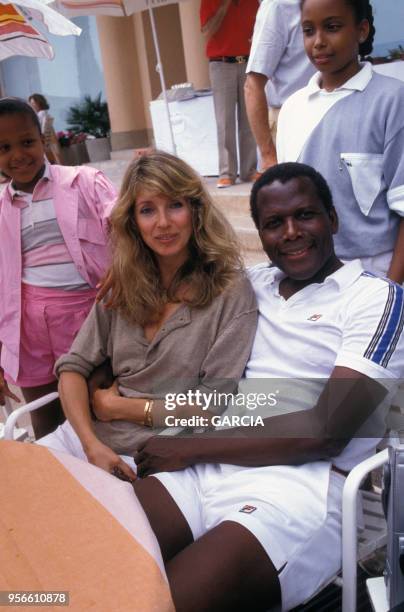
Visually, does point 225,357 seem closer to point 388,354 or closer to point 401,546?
point 388,354

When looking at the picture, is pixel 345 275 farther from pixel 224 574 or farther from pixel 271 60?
pixel 271 60

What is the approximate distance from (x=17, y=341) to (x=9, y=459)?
1.33 meters

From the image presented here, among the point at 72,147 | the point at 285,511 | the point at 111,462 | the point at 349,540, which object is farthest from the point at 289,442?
the point at 72,147

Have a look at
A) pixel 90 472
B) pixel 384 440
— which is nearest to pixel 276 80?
pixel 384 440

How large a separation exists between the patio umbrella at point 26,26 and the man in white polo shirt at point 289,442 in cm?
217

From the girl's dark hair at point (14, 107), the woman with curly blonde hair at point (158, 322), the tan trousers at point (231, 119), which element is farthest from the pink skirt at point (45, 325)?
the tan trousers at point (231, 119)

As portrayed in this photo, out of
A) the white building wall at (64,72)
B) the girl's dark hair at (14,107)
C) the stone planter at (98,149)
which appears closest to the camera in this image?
the girl's dark hair at (14,107)

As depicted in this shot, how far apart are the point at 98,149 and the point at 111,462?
11.6 metres

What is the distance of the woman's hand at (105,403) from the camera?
2.19m

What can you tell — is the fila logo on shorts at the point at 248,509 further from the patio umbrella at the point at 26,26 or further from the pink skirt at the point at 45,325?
the patio umbrella at the point at 26,26

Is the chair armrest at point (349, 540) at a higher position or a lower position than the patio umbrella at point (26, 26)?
lower

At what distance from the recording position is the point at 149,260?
2361mm

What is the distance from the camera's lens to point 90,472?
144 cm

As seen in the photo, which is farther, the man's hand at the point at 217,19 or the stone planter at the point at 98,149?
the stone planter at the point at 98,149
